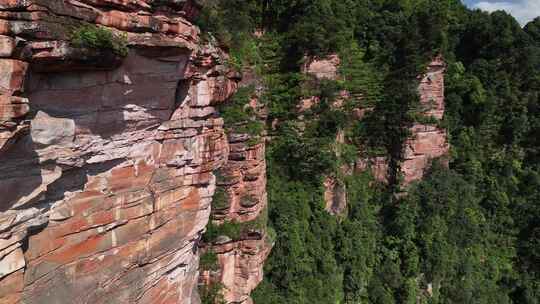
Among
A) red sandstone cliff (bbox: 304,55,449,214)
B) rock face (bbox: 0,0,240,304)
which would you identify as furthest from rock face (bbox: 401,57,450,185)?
rock face (bbox: 0,0,240,304)

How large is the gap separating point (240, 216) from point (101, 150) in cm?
902

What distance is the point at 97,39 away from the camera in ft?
20.9

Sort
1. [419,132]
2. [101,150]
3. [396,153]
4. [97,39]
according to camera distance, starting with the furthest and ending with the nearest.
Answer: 1. [396,153]
2. [419,132]
3. [101,150]
4. [97,39]

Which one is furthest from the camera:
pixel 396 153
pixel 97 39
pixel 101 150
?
pixel 396 153

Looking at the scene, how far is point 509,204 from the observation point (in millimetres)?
28281

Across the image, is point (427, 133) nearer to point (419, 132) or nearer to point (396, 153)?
point (419, 132)

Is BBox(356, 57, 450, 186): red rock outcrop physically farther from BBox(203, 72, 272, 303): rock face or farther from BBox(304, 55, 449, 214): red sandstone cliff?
BBox(203, 72, 272, 303): rock face

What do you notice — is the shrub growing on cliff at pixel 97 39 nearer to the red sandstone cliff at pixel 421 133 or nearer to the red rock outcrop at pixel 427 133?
the red sandstone cliff at pixel 421 133

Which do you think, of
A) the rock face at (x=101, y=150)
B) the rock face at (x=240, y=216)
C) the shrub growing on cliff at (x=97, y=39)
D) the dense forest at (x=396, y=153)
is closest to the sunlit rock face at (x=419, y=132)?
the dense forest at (x=396, y=153)

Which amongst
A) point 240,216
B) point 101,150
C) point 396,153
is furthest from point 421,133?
point 101,150

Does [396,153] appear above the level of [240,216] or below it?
above

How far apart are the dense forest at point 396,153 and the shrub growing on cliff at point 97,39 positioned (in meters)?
9.46

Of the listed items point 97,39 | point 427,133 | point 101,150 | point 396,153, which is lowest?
point 396,153

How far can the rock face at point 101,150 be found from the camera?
229 inches
